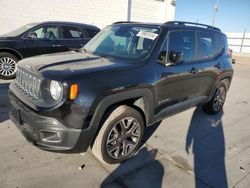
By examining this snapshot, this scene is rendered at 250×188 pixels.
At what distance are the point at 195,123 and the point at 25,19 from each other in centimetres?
936

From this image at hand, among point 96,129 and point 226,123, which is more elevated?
point 96,129

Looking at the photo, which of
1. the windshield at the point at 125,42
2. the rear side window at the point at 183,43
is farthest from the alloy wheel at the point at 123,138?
the rear side window at the point at 183,43

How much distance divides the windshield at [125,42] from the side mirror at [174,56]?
1.04 feet

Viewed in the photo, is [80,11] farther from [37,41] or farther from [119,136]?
[119,136]

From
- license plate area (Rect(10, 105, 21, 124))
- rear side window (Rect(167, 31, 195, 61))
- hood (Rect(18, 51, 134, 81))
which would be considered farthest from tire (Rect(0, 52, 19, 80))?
rear side window (Rect(167, 31, 195, 61))

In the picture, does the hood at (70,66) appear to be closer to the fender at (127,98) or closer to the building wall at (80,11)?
the fender at (127,98)

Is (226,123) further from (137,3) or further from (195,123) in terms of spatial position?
(137,3)

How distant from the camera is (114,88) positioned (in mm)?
2598

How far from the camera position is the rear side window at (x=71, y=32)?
7402mm

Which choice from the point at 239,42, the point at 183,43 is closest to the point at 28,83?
the point at 183,43

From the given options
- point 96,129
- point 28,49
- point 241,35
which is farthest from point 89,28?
point 241,35

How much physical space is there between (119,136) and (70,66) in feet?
3.55

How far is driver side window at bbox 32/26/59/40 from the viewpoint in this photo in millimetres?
7125

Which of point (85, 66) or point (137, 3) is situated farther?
point (137, 3)
